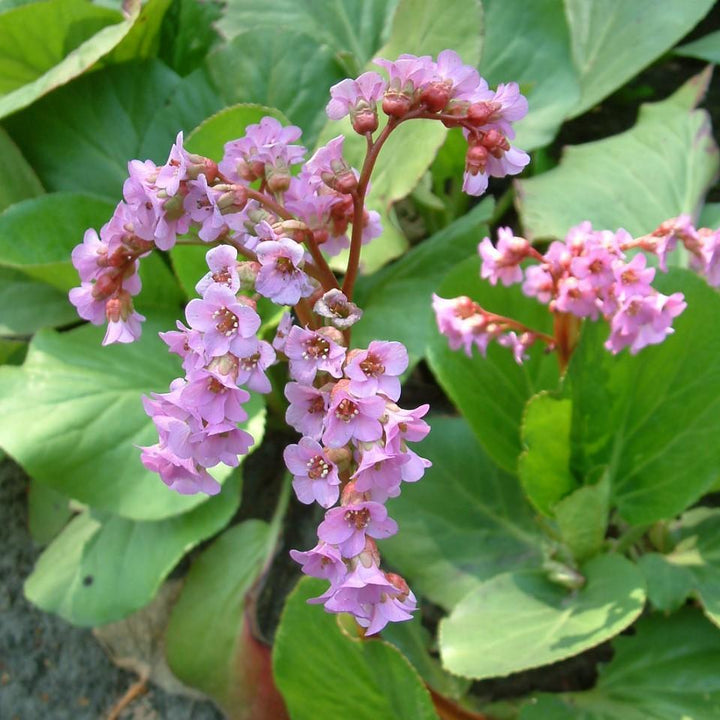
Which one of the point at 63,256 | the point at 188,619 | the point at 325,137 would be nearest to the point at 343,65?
the point at 325,137

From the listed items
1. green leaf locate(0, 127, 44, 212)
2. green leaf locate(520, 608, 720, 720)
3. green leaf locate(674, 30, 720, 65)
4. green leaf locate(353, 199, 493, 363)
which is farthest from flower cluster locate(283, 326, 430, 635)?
green leaf locate(674, 30, 720, 65)

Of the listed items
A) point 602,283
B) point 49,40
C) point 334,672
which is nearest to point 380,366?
point 602,283

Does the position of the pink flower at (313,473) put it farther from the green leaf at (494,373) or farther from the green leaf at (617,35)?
the green leaf at (617,35)

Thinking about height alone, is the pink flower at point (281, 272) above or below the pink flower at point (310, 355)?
above

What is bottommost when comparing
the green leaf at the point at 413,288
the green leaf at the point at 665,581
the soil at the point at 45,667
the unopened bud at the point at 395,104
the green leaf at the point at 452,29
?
the soil at the point at 45,667

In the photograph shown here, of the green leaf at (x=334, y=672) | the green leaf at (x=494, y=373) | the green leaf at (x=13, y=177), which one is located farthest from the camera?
the green leaf at (x=13, y=177)

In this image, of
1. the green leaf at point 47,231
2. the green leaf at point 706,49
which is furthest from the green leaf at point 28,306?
the green leaf at point 706,49

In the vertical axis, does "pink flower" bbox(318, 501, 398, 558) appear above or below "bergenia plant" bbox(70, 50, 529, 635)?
below

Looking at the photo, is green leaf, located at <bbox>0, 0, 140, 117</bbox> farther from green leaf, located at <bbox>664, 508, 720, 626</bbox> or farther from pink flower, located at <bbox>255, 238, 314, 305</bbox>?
green leaf, located at <bbox>664, 508, 720, 626</bbox>
